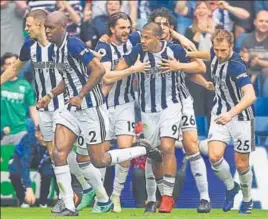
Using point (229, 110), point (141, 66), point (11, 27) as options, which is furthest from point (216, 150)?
point (11, 27)

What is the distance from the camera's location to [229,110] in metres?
13.5

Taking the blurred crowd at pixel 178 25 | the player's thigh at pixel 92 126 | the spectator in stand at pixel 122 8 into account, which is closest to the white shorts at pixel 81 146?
the player's thigh at pixel 92 126

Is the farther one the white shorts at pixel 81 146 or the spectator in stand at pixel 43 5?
the spectator in stand at pixel 43 5

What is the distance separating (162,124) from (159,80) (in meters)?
0.53

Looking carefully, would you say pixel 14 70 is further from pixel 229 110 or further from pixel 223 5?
pixel 223 5

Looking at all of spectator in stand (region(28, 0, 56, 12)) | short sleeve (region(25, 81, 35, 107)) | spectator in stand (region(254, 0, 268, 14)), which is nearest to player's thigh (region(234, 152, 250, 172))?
short sleeve (region(25, 81, 35, 107))

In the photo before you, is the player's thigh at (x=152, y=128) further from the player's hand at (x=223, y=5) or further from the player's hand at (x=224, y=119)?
the player's hand at (x=223, y=5)

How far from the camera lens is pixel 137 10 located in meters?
17.7

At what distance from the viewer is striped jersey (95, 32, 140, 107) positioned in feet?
47.0

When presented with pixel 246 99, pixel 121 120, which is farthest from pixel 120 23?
pixel 246 99

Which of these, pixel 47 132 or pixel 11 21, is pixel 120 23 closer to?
pixel 47 132

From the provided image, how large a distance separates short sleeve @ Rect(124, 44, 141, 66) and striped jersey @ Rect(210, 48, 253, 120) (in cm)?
88

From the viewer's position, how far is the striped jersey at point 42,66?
13.7m

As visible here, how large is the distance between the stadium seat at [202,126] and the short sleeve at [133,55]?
2328 millimetres
